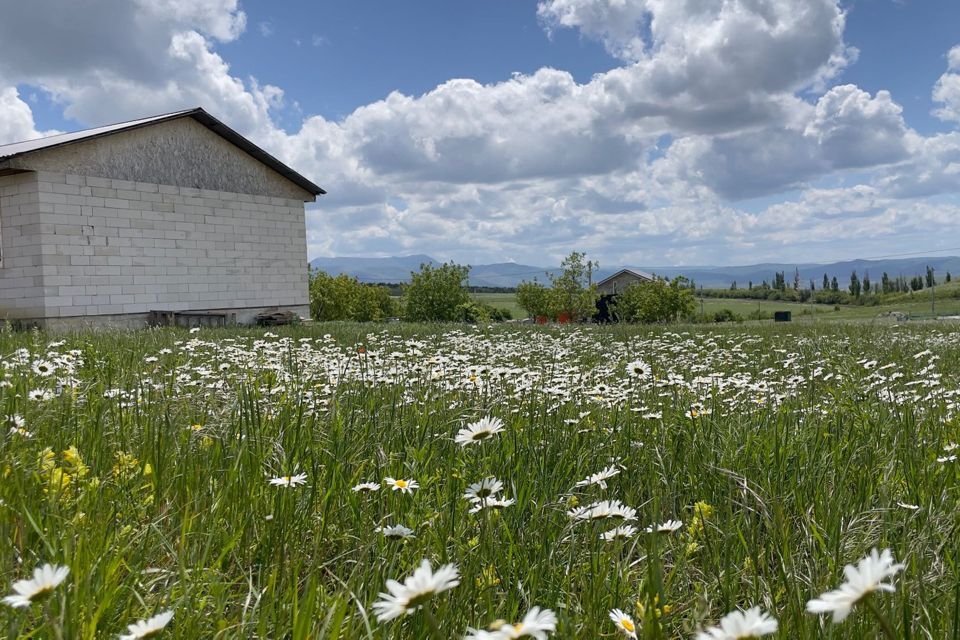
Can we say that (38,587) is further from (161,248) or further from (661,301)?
(661,301)

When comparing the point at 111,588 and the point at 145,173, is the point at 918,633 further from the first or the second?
the point at 145,173

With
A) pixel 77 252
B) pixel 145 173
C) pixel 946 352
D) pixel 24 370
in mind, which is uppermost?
pixel 145 173

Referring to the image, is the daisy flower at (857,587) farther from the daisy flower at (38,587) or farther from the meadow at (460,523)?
the daisy flower at (38,587)

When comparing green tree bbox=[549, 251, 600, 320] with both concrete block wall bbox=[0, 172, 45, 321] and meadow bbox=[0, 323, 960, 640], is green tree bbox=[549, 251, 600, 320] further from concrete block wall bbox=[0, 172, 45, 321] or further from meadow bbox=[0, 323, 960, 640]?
meadow bbox=[0, 323, 960, 640]

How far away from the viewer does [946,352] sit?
393 inches

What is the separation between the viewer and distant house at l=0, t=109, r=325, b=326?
725 inches

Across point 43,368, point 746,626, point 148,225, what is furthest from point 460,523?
point 148,225

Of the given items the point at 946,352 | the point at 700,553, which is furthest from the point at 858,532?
the point at 946,352

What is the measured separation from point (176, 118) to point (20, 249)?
597 centimetres

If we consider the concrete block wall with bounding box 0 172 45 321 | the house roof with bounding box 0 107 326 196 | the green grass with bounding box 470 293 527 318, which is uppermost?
the house roof with bounding box 0 107 326 196

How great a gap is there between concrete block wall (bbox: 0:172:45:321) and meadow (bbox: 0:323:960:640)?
16.5 m

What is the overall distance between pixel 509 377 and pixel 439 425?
189cm

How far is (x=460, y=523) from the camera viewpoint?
7.31 feet

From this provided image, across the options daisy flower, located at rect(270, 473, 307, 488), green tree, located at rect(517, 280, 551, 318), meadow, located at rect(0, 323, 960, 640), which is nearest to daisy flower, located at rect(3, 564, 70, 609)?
meadow, located at rect(0, 323, 960, 640)
